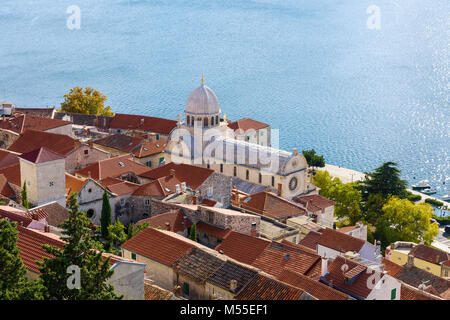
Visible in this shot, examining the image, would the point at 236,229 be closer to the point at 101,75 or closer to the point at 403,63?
the point at 101,75

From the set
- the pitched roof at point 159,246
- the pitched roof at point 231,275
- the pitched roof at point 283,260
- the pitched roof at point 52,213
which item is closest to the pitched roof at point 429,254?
the pitched roof at point 283,260

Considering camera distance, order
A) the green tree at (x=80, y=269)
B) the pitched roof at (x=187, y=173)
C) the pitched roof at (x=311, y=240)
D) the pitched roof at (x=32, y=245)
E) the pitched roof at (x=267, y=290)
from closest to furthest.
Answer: the green tree at (x=80, y=269) → the pitched roof at (x=267, y=290) → the pitched roof at (x=32, y=245) → the pitched roof at (x=311, y=240) → the pitched roof at (x=187, y=173)

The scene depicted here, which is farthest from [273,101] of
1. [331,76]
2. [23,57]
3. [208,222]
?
[208,222]

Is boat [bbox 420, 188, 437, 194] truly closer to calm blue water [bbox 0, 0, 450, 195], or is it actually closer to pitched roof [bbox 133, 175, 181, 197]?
calm blue water [bbox 0, 0, 450, 195]

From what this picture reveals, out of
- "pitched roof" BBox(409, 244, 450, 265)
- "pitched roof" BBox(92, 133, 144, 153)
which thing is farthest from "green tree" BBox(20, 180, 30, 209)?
"pitched roof" BBox(409, 244, 450, 265)

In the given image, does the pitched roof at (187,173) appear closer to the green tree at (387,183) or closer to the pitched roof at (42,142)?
the pitched roof at (42,142)

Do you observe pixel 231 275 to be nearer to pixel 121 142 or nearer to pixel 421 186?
pixel 121 142
